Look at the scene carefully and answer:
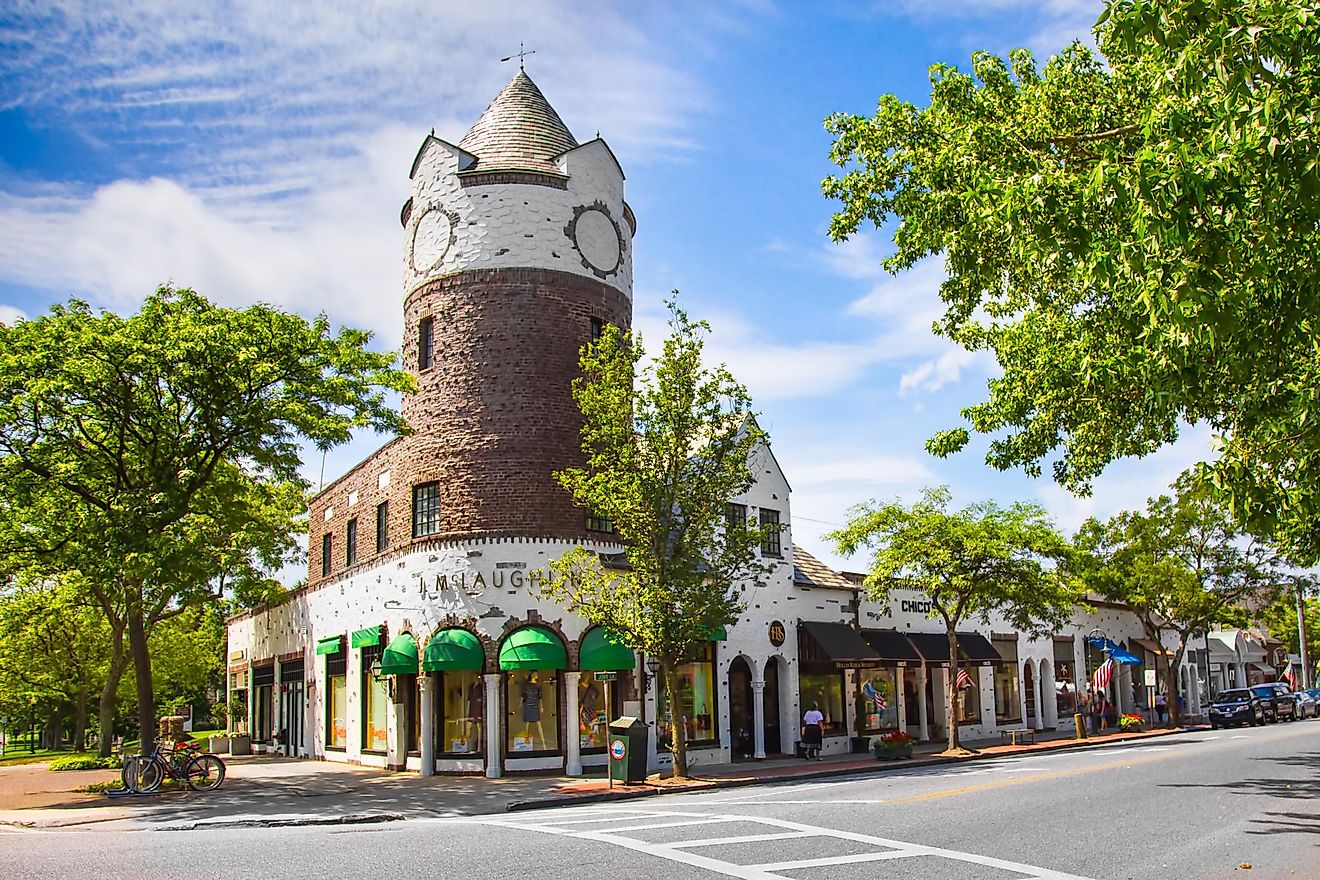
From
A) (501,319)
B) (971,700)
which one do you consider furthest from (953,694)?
(501,319)

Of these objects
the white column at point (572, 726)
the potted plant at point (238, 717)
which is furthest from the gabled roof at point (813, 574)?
the potted plant at point (238, 717)

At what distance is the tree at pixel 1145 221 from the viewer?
318 inches

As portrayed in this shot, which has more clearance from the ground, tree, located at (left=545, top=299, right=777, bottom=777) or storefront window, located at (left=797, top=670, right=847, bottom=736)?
tree, located at (left=545, top=299, right=777, bottom=777)

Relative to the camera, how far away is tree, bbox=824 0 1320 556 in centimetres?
807

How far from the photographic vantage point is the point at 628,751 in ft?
72.5

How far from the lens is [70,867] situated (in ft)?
38.4

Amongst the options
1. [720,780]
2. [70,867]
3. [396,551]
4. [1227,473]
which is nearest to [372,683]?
[396,551]

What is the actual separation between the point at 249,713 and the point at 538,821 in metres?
29.6

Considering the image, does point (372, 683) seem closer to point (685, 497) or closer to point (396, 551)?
point (396, 551)

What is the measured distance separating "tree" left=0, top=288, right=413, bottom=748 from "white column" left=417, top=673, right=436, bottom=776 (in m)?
5.30

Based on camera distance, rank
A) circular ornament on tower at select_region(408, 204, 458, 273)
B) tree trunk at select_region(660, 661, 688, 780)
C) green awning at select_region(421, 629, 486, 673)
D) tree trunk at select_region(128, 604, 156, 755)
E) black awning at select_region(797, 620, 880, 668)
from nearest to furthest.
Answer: tree trunk at select_region(128, 604, 156, 755) < tree trunk at select_region(660, 661, 688, 780) < green awning at select_region(421, 629, 486, 673) < circular ornament on tower at select_region(408, 204, 458, 273) < black awning at select_region(797, 620, 880, 668)

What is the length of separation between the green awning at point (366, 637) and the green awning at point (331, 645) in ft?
4.96

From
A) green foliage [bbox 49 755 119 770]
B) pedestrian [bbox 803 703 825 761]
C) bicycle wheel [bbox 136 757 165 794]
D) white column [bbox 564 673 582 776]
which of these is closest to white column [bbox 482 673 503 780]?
white column [bbox 564 673 582 776]

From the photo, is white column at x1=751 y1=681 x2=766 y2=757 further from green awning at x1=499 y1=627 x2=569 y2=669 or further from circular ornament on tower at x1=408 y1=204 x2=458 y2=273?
circular ornament on tower at x1=408 y1=204 x2=458 y2=273
